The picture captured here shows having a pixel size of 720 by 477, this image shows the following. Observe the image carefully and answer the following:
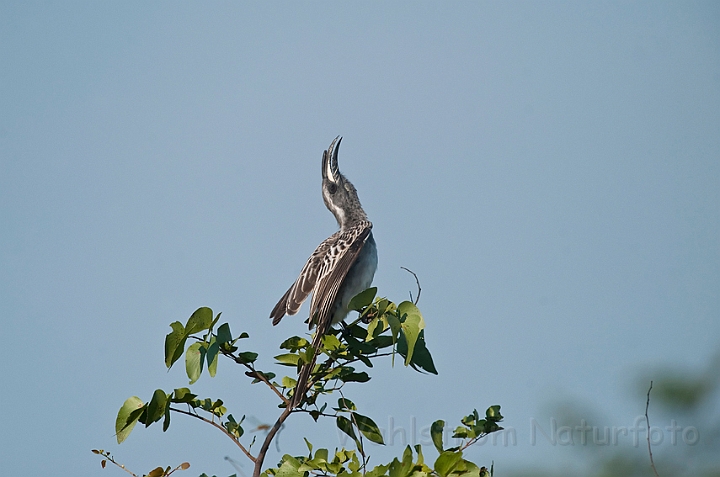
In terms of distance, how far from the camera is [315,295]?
19.2 ft

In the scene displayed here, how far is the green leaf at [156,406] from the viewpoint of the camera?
3.40 metres

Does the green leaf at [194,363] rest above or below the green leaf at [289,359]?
below

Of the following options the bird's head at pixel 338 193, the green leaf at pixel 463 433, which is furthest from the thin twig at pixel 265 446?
the bird's head at pixel 338 193

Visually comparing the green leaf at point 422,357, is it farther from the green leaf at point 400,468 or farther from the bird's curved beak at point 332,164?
the bird's curved beak at point 332,164

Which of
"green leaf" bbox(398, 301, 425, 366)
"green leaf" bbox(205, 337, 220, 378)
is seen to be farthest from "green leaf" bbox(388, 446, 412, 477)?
"green leaf" bbox(205, 337, 220, 378)

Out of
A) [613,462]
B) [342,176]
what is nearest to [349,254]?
[342,176]

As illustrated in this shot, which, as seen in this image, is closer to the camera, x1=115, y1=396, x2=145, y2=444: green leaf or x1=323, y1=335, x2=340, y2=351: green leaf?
x1=115, y1=396, x2=145, y2=444: green leaf

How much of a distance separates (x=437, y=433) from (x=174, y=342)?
150 cm

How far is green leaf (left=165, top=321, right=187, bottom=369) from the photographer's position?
11.5ft

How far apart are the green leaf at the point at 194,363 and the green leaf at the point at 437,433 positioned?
1319 mm

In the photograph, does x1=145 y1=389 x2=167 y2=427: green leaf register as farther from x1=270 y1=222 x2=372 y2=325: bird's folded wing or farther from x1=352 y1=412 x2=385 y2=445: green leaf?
x1=270 y1=222 x2=372 y2=325: bird's folded wing

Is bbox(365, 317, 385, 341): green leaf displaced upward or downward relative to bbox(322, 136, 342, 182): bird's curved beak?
downward

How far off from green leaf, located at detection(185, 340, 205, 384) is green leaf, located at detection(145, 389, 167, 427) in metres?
0.16

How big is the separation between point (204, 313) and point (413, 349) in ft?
3.44
